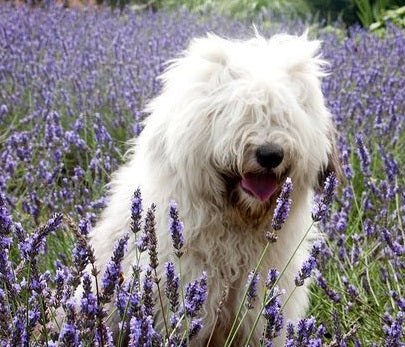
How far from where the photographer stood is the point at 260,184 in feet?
8.87

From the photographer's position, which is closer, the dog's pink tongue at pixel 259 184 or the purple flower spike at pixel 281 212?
the purple flower spike at pixel 281 212

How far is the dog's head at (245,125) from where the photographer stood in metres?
2.67

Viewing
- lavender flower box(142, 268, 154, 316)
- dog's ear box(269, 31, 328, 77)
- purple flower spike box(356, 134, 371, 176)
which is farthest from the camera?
purple flower spike box(356, 134, 371, 176)

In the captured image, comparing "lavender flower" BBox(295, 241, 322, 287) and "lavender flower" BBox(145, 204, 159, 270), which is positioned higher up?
"lavender flower" BBox(145, 204, 159, 270)

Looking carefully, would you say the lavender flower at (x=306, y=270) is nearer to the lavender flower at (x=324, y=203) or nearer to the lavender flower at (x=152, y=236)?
the lavender flower at (x=324, y=203)

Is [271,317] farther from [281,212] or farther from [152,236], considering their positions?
[152,236]

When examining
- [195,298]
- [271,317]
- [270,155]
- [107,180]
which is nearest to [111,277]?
[195,298]

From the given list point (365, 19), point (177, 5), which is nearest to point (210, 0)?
point (177, 5)

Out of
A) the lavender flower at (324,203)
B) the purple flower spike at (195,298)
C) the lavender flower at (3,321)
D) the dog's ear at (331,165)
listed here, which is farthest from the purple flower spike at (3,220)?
the dog's ear at (331,165)

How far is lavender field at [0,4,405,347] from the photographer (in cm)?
189

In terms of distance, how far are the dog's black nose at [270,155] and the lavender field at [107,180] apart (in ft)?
1.58

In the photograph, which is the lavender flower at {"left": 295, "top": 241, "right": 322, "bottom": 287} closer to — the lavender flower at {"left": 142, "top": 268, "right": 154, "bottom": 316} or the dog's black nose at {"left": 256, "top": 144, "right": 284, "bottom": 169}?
the lavender flower at {"left": 142, "top": 268, "right": 154, "bottom": 316}

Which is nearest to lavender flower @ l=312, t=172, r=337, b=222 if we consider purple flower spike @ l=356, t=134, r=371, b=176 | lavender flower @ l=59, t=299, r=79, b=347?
lavender flower @ l=59, t=299, r=79, b=347

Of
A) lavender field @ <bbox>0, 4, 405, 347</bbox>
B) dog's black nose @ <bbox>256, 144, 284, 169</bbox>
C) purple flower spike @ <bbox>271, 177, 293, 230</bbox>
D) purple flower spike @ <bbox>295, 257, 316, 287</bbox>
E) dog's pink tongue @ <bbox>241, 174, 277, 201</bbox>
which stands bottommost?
lavender field @ <bbox>0, 4, 405, 347</bbox>
